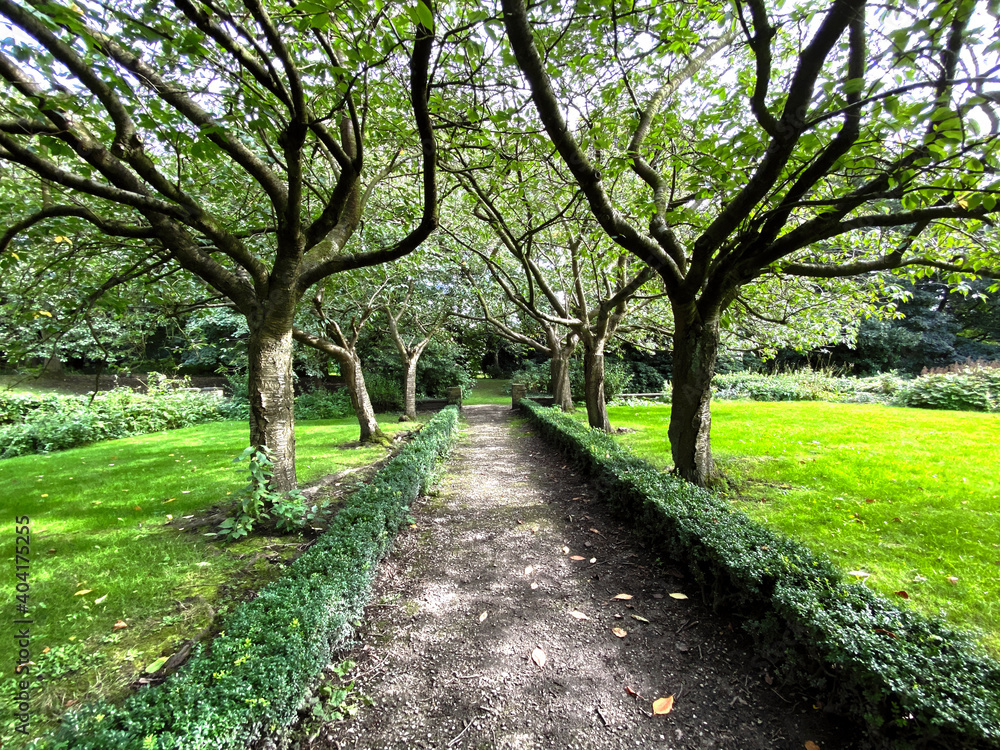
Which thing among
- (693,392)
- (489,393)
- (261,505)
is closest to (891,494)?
(693,392)

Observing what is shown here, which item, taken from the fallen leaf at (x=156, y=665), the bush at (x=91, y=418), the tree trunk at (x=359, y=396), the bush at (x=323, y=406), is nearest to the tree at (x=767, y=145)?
the fallen leaf at (x=156, y=665)

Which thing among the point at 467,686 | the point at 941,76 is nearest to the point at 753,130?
the point at 941,76

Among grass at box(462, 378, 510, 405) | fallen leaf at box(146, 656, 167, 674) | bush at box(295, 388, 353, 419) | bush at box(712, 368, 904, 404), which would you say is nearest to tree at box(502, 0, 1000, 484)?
fallen leaf at box(146, 656, 167, 674)

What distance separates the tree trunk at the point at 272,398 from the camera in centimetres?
426

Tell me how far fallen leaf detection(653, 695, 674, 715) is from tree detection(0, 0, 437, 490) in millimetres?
3757

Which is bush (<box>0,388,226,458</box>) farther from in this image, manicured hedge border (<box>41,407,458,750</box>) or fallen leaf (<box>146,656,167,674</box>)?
manicured hedge border (<box>41,407,458,750</box>)

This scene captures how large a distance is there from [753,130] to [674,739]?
14.8 feet

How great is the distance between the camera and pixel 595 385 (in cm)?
956

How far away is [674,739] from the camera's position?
200 centimetres

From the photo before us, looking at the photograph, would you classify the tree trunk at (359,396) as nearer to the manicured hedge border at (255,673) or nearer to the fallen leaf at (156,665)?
the manicured hedge border at (255,673)

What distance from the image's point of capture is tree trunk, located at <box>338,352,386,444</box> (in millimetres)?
9086

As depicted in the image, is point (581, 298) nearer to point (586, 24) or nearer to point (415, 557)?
point (586, 24)

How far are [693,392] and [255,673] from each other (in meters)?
4.83

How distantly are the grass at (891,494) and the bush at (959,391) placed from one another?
235 cm
